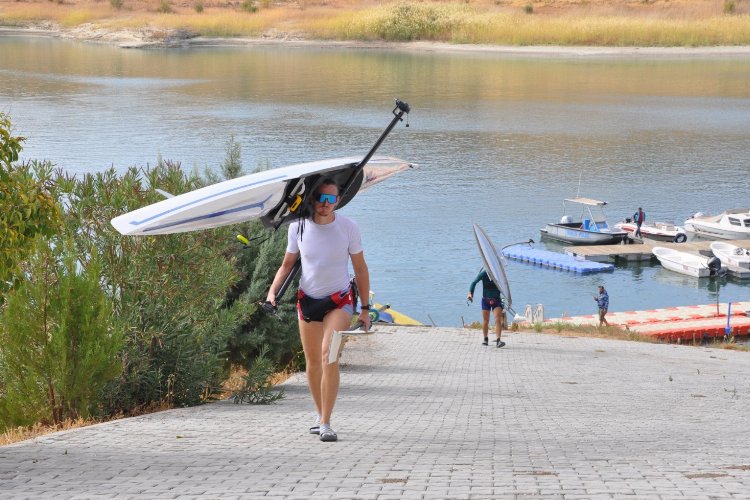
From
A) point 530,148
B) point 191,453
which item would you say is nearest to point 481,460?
point 191,453

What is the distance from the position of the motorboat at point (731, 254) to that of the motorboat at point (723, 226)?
267 centimetres

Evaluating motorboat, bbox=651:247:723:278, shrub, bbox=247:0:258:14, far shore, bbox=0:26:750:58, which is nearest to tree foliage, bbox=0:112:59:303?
motorboat, bbox=651:247:723:278

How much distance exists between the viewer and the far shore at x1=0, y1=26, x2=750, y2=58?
5012 inches

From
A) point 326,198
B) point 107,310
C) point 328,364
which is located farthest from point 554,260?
point 326,198

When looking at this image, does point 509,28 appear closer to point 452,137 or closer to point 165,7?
point 165,7

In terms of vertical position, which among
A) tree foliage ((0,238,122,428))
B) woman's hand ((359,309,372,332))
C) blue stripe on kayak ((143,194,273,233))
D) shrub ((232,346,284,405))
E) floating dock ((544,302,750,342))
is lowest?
floating dock ((544,302,750,342))

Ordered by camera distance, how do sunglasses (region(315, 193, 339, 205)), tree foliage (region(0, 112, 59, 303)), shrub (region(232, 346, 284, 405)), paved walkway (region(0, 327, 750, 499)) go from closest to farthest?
paved walkway (region(0, 327, 750, 499)) < sunglasses (region(315, 193, 339, 205)) < tree foliage (region(0, 112, 59, 303)) < shrub (region(232, 346, 284, 405))

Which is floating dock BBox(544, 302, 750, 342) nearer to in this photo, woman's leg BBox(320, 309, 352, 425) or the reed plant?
woman's leg BBox(320, 309, 352, 425)

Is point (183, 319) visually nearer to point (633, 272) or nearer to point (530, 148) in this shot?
point (633, 272)

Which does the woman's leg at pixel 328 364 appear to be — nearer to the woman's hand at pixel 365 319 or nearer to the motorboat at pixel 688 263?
the woman's hand at pixel 365 319

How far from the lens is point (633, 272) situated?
42.7 m

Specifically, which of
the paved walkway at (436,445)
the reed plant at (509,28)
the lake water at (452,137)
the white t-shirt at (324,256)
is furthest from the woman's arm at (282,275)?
the reed plant at (509,28)

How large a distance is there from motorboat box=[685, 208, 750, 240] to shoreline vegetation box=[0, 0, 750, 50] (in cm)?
8470

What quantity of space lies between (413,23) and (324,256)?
138966mm
